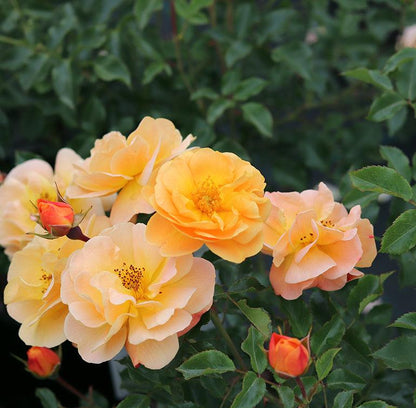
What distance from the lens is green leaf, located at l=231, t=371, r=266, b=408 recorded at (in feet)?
1.97

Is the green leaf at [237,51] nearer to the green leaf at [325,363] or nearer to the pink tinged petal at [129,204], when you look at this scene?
the pink tinged petal at [129,204]

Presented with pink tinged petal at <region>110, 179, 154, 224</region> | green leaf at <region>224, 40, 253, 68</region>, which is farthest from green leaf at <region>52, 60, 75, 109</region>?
pink tinged petal at <region>110, 179, 154, 224</region>

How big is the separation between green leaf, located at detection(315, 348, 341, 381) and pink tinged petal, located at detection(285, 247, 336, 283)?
8cm

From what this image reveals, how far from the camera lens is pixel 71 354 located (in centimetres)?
149

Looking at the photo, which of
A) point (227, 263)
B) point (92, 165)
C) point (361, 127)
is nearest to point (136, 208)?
point (92, 165)

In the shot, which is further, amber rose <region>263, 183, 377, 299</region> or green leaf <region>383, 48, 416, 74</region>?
green leaf <region>383, 48, 416, 74</region>

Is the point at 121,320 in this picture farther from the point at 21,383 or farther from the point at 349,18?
the point at 349,18

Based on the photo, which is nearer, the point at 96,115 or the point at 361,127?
the point at 96,115

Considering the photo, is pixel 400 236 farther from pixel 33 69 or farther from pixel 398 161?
pixel 33 69

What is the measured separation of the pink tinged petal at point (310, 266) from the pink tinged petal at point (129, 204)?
0.16 metres

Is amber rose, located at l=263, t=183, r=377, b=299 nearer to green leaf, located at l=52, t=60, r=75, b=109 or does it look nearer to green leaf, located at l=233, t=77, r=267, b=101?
green leaf, located at l=233, t=77, r=267, b=101

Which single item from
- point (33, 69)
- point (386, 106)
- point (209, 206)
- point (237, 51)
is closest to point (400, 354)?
point (209, 206)

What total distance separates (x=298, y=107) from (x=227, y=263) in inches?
31.9

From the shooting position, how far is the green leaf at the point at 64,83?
118 centimetres
